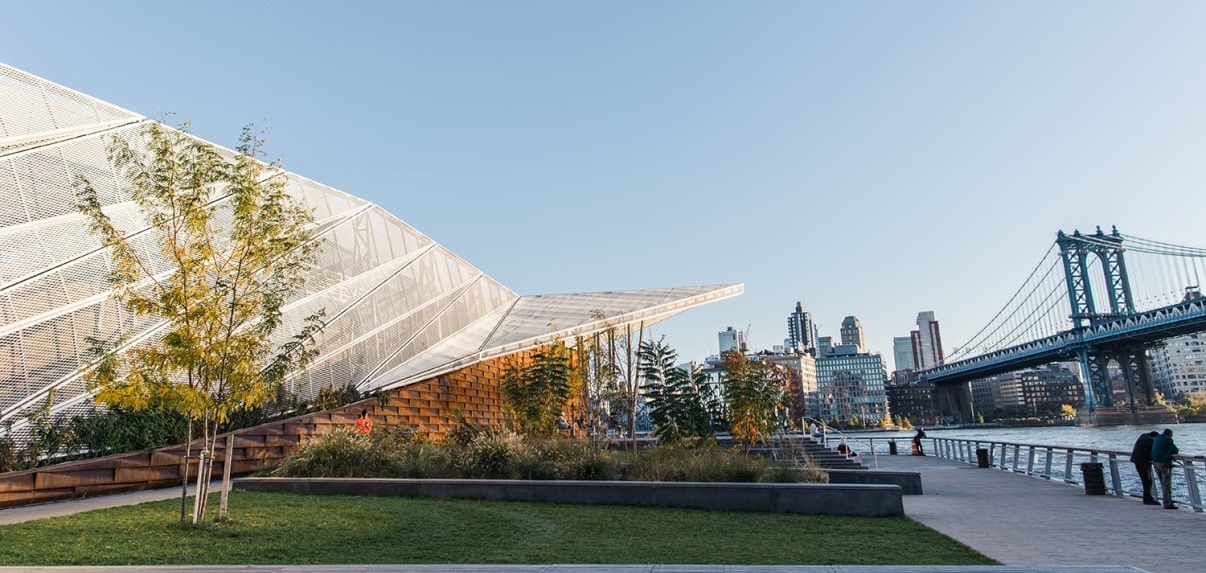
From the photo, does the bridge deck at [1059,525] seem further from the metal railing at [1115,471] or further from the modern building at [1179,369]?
the modern building at [1179,369]

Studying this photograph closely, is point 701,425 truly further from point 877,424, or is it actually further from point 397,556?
point 877,424

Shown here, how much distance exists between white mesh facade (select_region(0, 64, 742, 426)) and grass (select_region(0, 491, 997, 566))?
2437mm

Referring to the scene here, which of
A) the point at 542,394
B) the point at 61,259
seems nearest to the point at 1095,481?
the point at 542,394

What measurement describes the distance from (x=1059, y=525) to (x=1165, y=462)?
3538mm

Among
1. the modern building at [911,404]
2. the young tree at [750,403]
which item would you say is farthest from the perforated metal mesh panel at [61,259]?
the modern building at [911,404]

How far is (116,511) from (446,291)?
1892 centimetres

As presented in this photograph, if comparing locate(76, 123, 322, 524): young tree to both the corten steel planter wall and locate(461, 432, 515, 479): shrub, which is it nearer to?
the corten steel planter wall

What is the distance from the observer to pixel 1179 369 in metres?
108

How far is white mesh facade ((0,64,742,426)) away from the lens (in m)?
12.9

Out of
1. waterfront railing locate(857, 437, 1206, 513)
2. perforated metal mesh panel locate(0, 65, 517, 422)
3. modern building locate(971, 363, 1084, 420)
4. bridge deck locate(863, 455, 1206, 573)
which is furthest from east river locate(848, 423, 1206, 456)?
modern building locate(971, 363, 1084, 420)

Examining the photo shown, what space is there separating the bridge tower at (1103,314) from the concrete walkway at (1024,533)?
6380 cm

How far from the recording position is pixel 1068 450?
1482 centimetres

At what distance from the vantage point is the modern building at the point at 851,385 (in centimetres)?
16700

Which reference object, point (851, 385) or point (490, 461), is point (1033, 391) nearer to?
point (851, 385)
